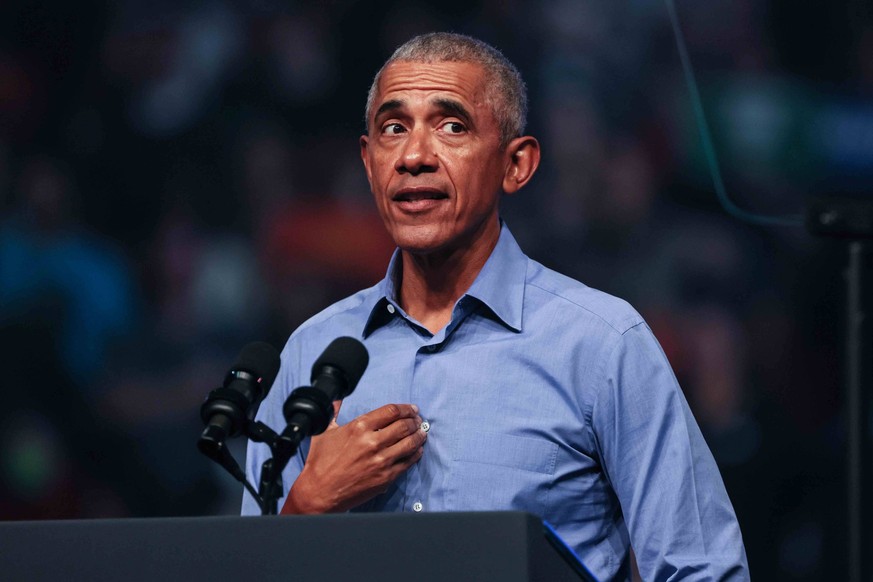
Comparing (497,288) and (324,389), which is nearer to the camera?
(324,389)

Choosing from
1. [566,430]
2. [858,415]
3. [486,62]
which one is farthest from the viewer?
[486,62]

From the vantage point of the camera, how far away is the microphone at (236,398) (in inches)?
54.8

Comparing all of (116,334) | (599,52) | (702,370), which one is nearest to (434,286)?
(702,370)

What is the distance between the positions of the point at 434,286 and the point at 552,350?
0.89ft

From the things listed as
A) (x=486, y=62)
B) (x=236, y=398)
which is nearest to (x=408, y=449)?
(x=236, y=398)

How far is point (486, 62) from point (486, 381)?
0.57 metres

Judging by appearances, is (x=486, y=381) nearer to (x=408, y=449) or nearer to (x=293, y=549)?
(x=408, y=449)

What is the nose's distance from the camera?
77.5 inches

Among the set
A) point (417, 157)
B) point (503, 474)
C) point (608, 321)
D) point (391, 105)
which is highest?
point (391, 105)

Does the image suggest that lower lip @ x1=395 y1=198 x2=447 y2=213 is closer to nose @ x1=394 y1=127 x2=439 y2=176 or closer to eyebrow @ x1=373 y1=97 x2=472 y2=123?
nose @ x1=394 y1=127 x2=439 y2=176

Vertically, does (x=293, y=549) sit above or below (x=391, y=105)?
below

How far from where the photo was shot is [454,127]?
202 centimetres

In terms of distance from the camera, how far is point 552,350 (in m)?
1.92

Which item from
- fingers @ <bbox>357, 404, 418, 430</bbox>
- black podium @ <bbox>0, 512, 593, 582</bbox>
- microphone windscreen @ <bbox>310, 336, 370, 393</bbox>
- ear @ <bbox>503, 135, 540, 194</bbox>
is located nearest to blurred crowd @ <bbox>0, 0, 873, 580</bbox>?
ear @ <bbox>503, 135, 540, 194</bbox>
